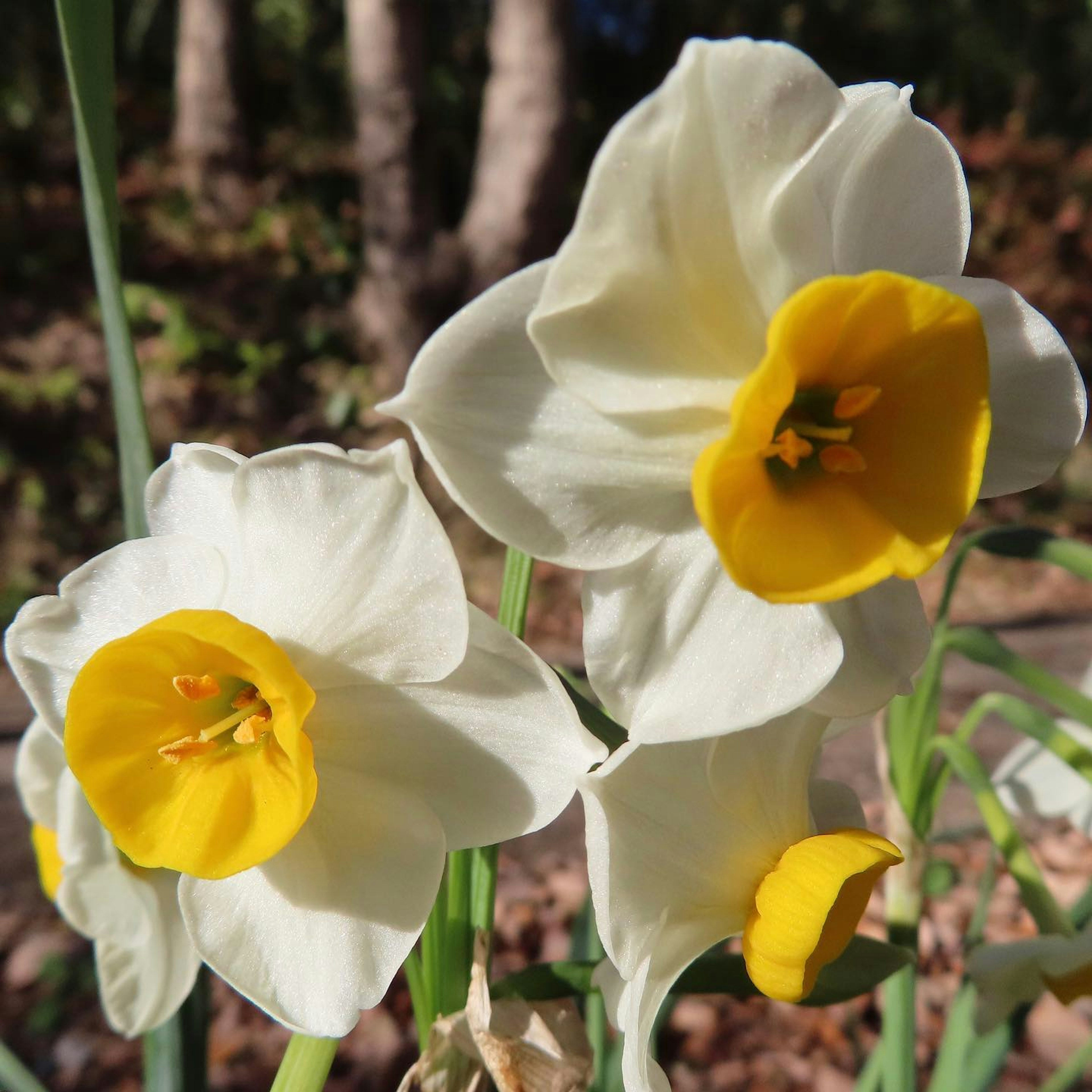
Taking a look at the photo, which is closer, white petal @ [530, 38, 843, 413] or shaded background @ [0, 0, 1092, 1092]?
white petal @ [530, 38, 843, 413]

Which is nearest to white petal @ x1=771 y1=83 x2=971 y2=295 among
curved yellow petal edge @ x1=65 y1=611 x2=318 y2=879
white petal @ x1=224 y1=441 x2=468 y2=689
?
white petal @ x1=224 y1=441 x2=468 y2=689

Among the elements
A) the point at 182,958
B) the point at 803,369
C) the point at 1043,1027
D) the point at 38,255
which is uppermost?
the point at 803,369

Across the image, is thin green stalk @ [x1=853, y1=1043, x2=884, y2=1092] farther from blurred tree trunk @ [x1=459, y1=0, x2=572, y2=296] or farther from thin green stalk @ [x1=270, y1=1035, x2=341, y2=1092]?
→ blurred tree trunk @ [x1=459, y1=0, x2=572, y2=296]

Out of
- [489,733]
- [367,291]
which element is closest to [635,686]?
[489,733]

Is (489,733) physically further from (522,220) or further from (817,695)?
(522,220)

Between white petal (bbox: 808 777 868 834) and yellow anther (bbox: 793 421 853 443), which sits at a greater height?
yellow anther (bbox: 793 421 853 443)

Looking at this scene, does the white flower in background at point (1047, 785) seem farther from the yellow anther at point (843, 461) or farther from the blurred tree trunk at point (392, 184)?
the blurred tree trunk at point (392, 184)

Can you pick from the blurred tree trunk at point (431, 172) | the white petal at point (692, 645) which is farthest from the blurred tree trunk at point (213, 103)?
the white petal at point (692, 645)
